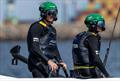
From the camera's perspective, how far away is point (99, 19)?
1234 centimetres

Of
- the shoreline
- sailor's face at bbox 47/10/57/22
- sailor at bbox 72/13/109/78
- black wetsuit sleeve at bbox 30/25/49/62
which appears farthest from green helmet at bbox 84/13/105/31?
the shoreline

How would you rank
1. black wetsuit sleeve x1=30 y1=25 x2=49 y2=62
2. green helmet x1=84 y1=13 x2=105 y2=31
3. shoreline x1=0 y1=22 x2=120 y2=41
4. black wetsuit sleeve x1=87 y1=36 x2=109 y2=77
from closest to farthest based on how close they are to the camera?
black wetsuit sleeve x1=87 y1=36 x2=109 y2=77 → black wetsuit sleeve x1=30 y1=25 x2=49 y2=62 → green helmet x1=84 y1=13 x2=105 y2=31 → shoreline x1=0 y1=22 x2=120 y2=41

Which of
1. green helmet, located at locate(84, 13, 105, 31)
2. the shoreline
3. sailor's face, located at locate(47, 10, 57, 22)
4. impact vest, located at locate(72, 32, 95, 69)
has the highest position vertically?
sailor's face, located at locate(47, 10, 57, 22)

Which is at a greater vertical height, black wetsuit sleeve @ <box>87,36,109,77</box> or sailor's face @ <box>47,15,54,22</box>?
sailor's face @ <box>47,15,54,22</box>

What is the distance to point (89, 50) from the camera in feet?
40.1

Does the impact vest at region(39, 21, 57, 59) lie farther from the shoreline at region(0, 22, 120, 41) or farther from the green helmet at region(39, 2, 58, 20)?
the shoreline at region(0, 22, 120, 41)

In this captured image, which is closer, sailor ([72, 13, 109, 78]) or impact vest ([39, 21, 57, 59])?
sailor ([72, 13, 109, 78])

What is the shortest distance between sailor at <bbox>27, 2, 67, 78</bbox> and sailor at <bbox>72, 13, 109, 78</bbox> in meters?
0.27

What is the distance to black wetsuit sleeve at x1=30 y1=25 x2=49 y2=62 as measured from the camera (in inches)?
479

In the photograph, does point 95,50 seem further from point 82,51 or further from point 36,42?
point 36,42

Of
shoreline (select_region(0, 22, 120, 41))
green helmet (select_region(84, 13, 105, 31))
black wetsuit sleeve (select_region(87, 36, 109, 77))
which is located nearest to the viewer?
black wetsuit sleeve (select_region(87, 36, 109, 77))

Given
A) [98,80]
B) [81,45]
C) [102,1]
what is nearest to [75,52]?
[81,45]

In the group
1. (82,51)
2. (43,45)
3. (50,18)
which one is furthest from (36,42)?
(82,51)

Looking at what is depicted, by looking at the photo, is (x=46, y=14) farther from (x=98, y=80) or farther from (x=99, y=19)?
(x=98, y=80)
